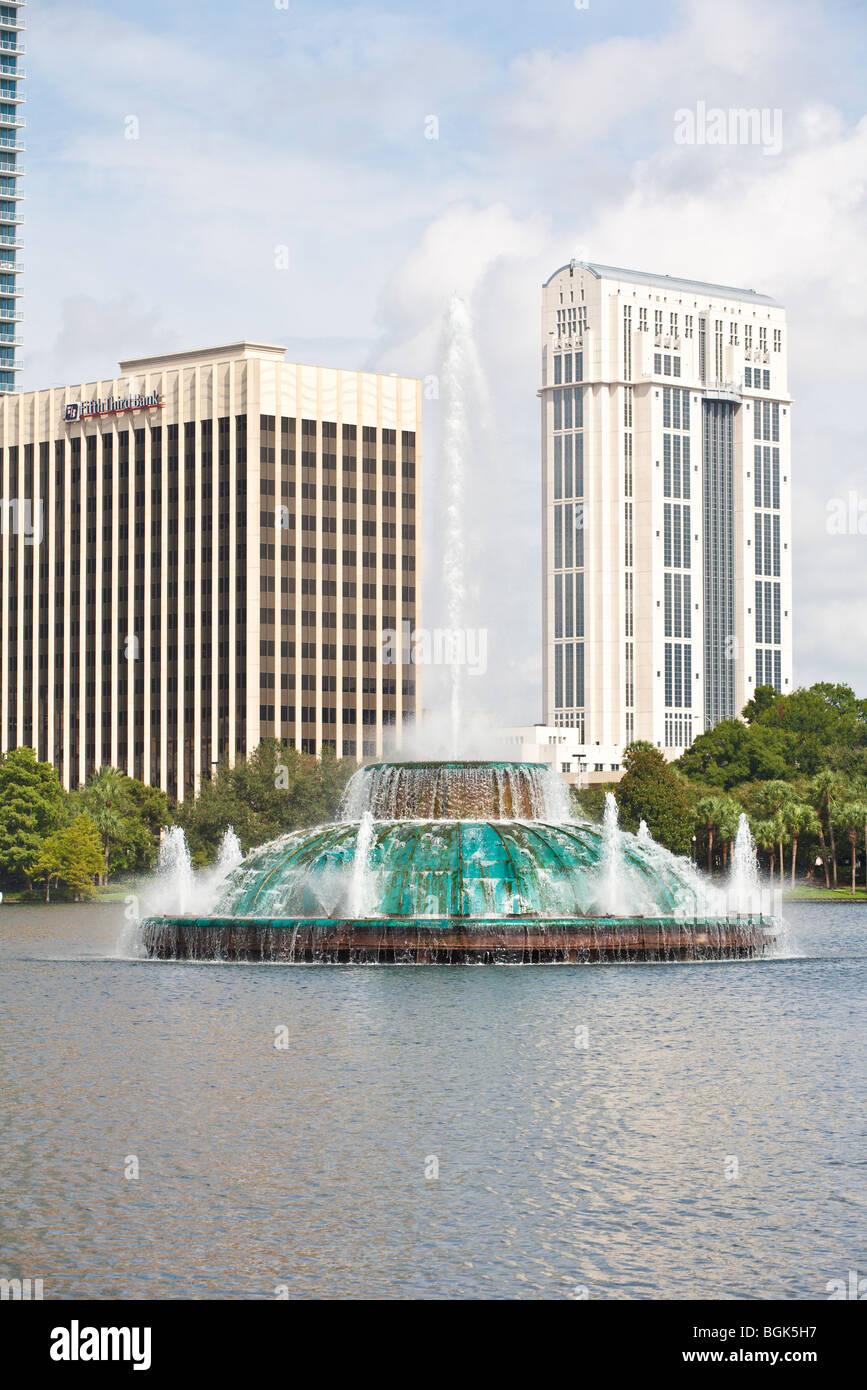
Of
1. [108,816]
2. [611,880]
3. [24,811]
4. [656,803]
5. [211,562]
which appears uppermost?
[211,562]

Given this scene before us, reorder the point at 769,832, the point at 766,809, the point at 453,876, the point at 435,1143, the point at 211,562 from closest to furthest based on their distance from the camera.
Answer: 1. the point at 435,1143
2. the point at 453,876
3. the point at 769,832
4. the point at 766,809
5. the point at 211,562

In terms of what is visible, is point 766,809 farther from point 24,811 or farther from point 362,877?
point 362,877

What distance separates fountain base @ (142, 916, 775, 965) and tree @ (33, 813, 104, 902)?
6431cm

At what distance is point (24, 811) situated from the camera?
374 ft

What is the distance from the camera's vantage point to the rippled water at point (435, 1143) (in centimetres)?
1656

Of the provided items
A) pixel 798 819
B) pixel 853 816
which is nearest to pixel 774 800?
pixel 798 819

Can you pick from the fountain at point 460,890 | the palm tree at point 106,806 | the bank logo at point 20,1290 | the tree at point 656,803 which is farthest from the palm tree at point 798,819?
the bank logo at point 20,1290

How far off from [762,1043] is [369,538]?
131 meters

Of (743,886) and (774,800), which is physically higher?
(774,800)

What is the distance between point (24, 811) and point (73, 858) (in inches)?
191

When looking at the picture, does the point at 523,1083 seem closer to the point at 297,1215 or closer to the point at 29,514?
the point at 297,1215

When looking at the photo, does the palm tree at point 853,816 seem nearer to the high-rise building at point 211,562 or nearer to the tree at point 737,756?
the tree at point 737,756

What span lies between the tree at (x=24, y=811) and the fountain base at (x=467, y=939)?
218 ft
